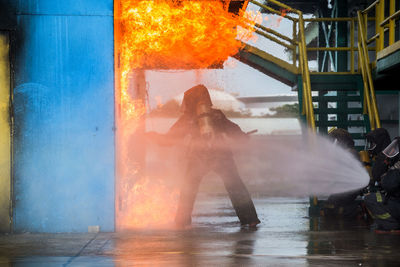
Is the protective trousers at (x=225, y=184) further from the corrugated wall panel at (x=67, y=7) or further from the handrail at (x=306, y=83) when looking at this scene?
the handrail at (x=306, y=83)

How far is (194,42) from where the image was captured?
453 inches

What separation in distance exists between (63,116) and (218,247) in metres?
2.88

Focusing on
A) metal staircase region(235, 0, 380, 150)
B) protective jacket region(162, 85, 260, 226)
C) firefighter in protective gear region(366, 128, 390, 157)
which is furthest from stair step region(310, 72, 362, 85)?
protective jacket region(162, 85, 260, 226)

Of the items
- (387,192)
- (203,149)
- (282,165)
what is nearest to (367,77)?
(387,192)

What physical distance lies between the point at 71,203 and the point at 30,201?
539mm

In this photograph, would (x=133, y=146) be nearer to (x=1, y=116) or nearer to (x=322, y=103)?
(x=322, y=103)

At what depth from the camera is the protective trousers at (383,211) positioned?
800cm

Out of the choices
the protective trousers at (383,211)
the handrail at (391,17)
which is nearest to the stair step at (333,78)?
the handrail at (391,17)

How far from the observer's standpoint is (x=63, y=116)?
8.09 metres

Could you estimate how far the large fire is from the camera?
880 centimetres

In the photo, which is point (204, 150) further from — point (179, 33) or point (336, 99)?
point (336, 99)

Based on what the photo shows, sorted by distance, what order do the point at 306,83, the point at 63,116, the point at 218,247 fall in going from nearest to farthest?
the point at 218,247 < the point at 63,116 < the point at 306,83

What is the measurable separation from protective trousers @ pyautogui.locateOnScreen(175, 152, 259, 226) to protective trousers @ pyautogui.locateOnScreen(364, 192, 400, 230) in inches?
67.7

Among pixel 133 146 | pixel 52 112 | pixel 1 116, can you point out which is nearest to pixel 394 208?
pixel 52 112
